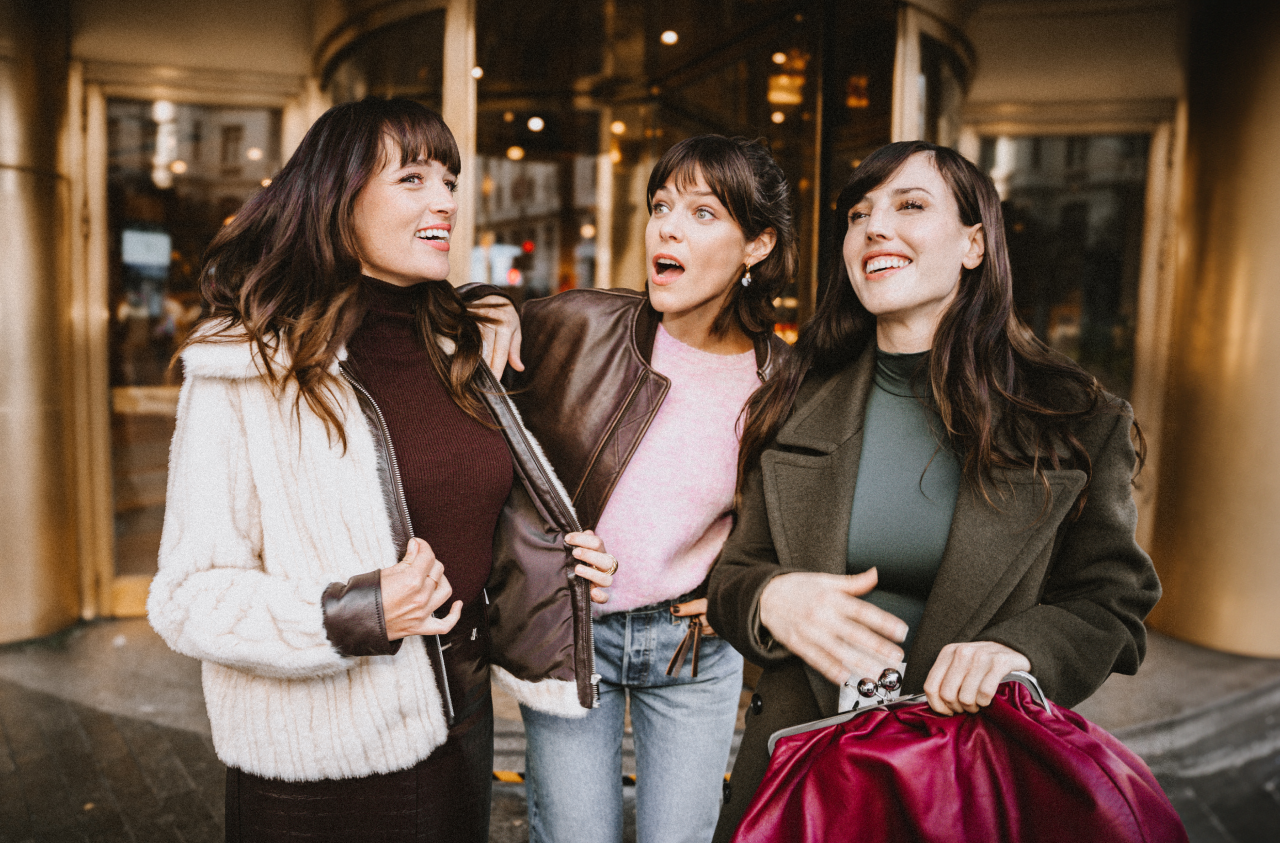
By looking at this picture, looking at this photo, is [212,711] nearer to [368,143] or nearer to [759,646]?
[759,646]

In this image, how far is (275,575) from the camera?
1690 millimetres

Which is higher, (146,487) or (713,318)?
(713,318)

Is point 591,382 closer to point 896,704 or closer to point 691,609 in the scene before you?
point 691,609

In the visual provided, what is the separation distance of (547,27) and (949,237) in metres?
4.15

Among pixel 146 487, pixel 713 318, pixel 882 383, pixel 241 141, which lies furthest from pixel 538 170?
pixel 882 383

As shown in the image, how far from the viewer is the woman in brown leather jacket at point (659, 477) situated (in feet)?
7.06

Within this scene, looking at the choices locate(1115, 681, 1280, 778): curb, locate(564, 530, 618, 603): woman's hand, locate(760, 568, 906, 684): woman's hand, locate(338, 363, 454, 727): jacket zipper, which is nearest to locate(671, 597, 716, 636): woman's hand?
locate(564, 530, 618, 603): woman's hand

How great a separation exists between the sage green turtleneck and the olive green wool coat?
4 cm

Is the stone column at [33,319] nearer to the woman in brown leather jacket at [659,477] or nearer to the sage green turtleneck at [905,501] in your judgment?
the woman in brown leather jacket at [659,477]

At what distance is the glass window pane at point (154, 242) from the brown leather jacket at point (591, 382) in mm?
3984

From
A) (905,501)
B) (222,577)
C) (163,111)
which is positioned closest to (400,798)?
(222,577)

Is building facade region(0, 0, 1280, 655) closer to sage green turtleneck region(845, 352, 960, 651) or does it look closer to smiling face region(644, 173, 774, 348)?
smiling face region(644, 173, 774, 348)

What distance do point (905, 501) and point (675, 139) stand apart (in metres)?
4.58

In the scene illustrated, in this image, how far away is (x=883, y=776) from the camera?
1.34 meters
